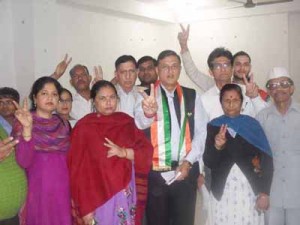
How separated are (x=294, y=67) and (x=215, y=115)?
460 cm

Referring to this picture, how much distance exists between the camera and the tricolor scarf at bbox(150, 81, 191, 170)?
9.07 ft

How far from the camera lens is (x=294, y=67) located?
7.16 metres

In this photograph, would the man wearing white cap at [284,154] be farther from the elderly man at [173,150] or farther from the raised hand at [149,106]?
the raised hand at [149,106]

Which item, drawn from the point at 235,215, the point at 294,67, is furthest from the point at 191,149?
the point at 294,67

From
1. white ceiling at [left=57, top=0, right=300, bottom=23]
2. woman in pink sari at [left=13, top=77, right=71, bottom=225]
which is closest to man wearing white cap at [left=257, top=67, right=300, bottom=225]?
woman in pink sari at [left=13, top=77, right=71, bottom=225]

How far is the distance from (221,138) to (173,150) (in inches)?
13.7

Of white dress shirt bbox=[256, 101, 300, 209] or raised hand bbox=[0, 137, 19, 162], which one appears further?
white dress shirt bbox=[256, 101, 300, 209]

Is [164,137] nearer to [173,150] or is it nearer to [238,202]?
[173,150]

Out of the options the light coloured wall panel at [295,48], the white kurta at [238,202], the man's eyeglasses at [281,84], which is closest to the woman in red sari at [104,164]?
the white kurta at [238,202]

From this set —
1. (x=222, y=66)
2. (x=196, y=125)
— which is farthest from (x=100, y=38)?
(x=196, y=125)

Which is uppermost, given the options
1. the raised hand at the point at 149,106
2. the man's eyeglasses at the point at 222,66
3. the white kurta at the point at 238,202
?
the man's eyeglasses at the point at 222,66

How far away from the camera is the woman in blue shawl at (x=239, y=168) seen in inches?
107

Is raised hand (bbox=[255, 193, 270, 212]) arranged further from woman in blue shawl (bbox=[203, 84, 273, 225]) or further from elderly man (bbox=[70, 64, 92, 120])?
elderly man (bbox=[70, 64, 92, 120])

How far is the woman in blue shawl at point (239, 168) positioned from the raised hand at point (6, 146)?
1.33m
